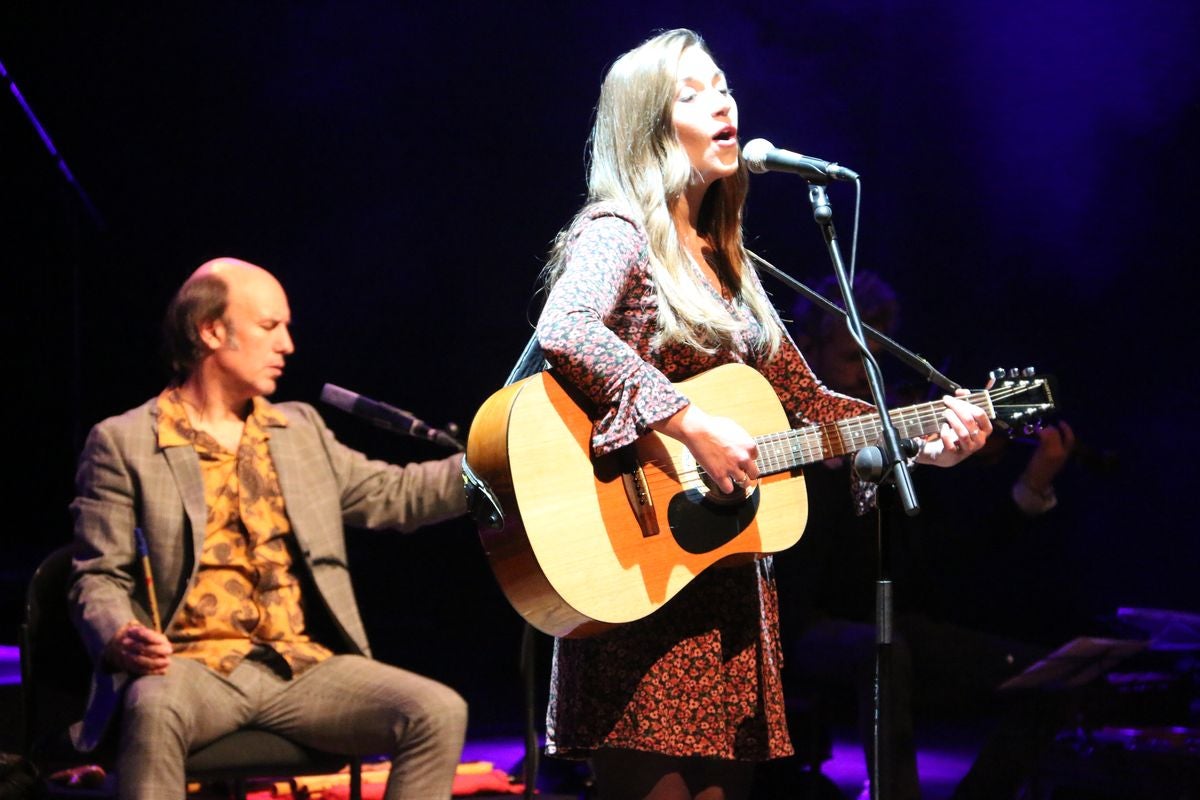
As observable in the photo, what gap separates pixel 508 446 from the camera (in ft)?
7.25

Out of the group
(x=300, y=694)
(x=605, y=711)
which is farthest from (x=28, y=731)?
(x=605, y=711)

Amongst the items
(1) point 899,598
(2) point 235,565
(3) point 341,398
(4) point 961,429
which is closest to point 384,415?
(3) point 341,398

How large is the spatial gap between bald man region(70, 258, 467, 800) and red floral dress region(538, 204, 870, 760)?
4.02 ft

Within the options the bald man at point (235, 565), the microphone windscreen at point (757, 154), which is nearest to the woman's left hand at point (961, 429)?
the microphone windscreen at point (757, 154)

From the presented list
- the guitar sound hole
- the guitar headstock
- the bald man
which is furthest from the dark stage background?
the guitar sound hole

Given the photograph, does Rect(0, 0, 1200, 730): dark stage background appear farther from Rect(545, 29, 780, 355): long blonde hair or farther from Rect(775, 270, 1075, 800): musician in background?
Rect(545, 29, 780, 355): long blonde hair

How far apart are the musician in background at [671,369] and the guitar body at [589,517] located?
2.3 inches

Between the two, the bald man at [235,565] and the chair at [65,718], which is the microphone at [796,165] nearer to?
the bald man at [235,565]

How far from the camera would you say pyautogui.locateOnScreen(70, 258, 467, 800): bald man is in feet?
10.8

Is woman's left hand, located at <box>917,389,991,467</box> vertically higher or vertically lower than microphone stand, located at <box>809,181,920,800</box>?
higher

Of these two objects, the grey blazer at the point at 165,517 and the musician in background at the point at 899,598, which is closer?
the grey blazer at the point at 165,517

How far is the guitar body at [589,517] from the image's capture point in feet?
7.20

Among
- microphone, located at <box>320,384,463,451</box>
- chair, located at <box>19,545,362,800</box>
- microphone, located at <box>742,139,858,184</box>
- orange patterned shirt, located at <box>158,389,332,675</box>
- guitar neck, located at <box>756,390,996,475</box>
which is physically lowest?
chair, located at <box>19,545,362,800</box>

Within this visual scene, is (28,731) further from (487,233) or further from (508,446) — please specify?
(487,233)
